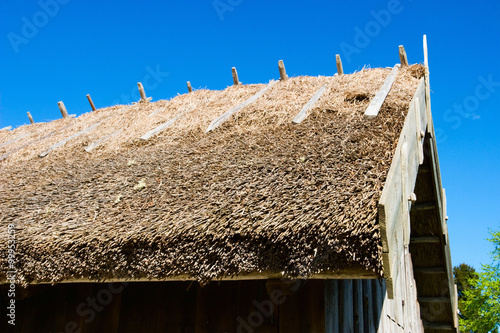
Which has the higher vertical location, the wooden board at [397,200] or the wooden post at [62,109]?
the wooden post at [62,109]

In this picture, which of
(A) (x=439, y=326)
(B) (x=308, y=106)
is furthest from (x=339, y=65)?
(A) (x=439, y=326)

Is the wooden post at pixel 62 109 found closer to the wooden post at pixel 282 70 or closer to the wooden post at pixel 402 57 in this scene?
the wooden post at pixel 282 70

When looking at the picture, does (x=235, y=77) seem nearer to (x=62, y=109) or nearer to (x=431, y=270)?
(x=62, y=109)

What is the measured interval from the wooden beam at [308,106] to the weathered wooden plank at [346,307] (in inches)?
62.7

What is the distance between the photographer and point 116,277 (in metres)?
3.07

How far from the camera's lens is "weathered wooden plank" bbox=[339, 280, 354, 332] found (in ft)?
11.9

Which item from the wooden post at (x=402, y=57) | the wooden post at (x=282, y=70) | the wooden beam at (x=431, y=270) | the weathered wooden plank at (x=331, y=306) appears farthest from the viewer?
the wooden post at (x=282, y=70)

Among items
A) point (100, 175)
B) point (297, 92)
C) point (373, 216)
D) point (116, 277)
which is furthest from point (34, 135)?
point (373, 216)

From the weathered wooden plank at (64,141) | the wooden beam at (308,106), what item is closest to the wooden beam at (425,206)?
the wooden beam at (308,106)

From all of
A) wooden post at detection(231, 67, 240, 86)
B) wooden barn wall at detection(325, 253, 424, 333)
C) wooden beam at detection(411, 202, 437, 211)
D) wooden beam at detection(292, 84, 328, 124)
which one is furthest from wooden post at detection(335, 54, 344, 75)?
wooden barn wall at detection(325, 253, 424, 333)

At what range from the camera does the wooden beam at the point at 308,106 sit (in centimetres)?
443

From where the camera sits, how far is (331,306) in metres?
3.42

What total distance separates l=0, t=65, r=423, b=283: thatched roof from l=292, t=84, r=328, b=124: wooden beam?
10 cm

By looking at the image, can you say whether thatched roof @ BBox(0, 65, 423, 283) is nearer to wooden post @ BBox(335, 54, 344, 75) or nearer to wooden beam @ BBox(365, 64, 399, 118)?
wooden beam @ BBox(365, 64, 399, 118)
